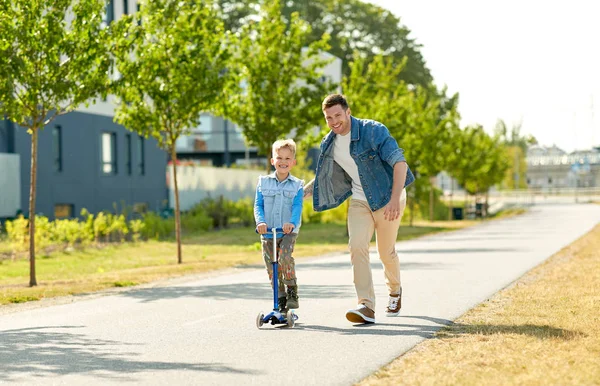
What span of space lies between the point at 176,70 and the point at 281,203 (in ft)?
37.1

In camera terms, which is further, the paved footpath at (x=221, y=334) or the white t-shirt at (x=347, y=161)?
the white t-shirt at (x=347, y=161)

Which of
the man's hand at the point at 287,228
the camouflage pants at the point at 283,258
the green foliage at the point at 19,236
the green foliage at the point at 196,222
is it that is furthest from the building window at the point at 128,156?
the man's hand at the point at 287,228

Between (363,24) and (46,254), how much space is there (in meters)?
46.5

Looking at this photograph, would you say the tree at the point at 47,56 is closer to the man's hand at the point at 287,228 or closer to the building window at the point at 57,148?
the man's hand at the point at 287,228

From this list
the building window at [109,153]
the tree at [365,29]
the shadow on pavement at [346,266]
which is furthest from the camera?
the tree at [365,29]

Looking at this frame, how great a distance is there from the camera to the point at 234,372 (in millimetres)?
6770

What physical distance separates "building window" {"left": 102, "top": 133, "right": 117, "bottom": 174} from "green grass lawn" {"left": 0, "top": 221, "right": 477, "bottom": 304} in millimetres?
5474

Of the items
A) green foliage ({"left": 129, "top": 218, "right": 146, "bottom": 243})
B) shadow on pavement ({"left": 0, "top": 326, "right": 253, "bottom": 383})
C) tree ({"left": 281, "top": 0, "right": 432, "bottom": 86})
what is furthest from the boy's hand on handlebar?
tree ({"left": 281, "top": 0, "right": 432, "bottom": 86})

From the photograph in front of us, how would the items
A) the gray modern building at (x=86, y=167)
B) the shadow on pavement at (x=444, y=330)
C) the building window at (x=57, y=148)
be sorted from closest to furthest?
1. the shadow on pavement at (x=444, y=330)
2. the gray modern building at (x=86, y=167)
3. the building window at (x=57, y=148)

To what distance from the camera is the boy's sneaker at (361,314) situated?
8.96 meters

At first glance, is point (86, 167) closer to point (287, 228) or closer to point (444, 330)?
point (287, 228)

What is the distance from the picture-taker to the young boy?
342 inches

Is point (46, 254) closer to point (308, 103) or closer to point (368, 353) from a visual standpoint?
point (308, 103)

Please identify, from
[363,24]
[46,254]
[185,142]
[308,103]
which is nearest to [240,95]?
[308,103]
